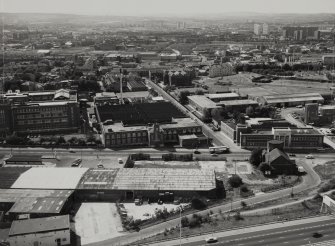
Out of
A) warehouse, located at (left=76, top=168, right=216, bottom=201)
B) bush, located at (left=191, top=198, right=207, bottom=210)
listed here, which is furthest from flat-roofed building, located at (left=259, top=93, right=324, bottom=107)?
bush, located at (left=191, top=198, right=207, bottom=210)

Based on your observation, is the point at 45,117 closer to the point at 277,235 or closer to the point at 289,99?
the point at 277,235

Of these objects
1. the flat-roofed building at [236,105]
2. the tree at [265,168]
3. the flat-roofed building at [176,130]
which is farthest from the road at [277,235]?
the flat-roofed building at [236,105]

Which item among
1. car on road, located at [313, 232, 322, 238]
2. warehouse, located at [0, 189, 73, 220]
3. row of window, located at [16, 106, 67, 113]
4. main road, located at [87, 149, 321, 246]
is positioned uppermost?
row of window, located at [16, 106, 67, 113]

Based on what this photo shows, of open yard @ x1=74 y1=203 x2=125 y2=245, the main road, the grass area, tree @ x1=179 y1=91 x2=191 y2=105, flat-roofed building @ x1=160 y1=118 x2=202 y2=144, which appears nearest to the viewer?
the main road

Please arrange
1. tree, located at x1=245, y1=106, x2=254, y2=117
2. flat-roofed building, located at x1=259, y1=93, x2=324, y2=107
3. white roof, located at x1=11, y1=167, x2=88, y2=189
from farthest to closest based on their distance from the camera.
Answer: flat-roofed building, located at x1=259, y1=93, x2=324, y2=107 → tree, located at x1=245, y1=106, x2=254, y2=117 → white roof, located at x1=11, y1=167, x2=88, y2=189

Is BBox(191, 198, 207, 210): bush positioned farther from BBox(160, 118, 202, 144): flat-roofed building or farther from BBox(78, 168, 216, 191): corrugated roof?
BBox(160, 118, 202, 144): flat-roofed building

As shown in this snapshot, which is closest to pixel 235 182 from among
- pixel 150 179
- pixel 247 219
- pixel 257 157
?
pixel 257 157

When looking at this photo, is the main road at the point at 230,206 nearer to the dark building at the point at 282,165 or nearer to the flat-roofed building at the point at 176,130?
the dark building at the point at 282,165
